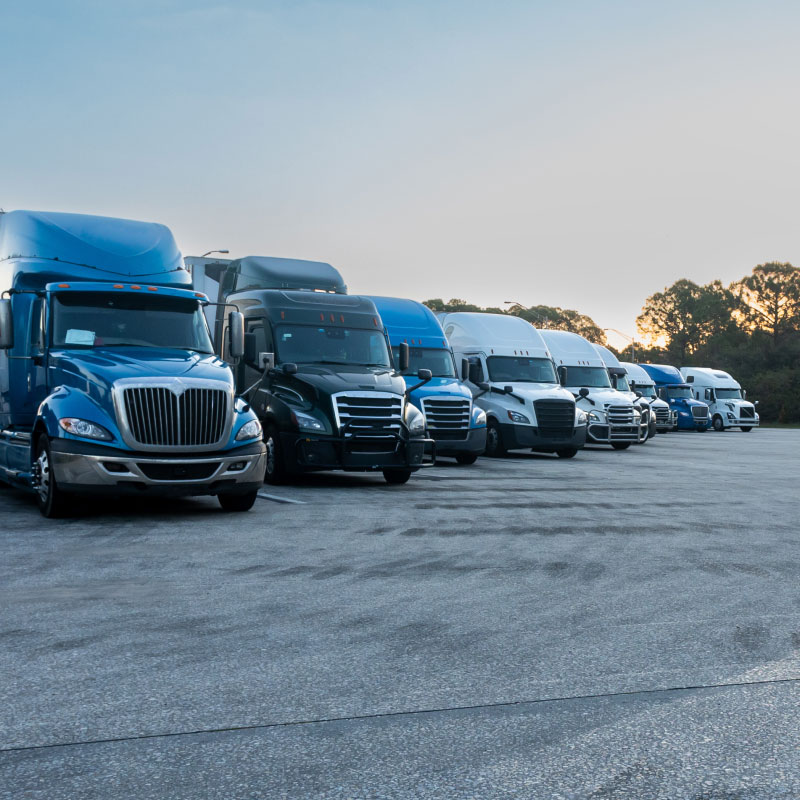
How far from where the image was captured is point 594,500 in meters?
14.4

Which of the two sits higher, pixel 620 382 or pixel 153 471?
pixel 620 382

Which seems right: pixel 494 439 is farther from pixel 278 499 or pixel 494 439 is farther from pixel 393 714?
pixel 393 714

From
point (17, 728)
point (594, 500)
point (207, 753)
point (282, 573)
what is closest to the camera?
point (207, 753)

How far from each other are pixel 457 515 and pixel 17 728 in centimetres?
829

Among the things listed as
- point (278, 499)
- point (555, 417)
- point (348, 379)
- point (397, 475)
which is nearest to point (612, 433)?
point (555, 417)

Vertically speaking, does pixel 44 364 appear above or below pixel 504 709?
above

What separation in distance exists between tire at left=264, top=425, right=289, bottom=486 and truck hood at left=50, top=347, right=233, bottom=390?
3.32 m

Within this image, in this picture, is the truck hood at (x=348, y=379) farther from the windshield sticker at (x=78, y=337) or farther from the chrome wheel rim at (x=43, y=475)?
the chrome wheel rim at (x=43, y=475)

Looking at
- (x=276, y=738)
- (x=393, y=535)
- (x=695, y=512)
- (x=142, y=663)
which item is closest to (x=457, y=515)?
(x=393, y=535)

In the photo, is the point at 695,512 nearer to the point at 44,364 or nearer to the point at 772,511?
the point at 772,511

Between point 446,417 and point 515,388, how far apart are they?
4.26 metres

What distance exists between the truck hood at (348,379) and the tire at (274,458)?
92 cm

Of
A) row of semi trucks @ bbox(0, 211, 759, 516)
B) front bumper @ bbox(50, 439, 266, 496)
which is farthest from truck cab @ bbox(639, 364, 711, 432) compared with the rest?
front bumper @ bbox(50, 439, 266, 496)

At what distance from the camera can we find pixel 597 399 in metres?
28.8
